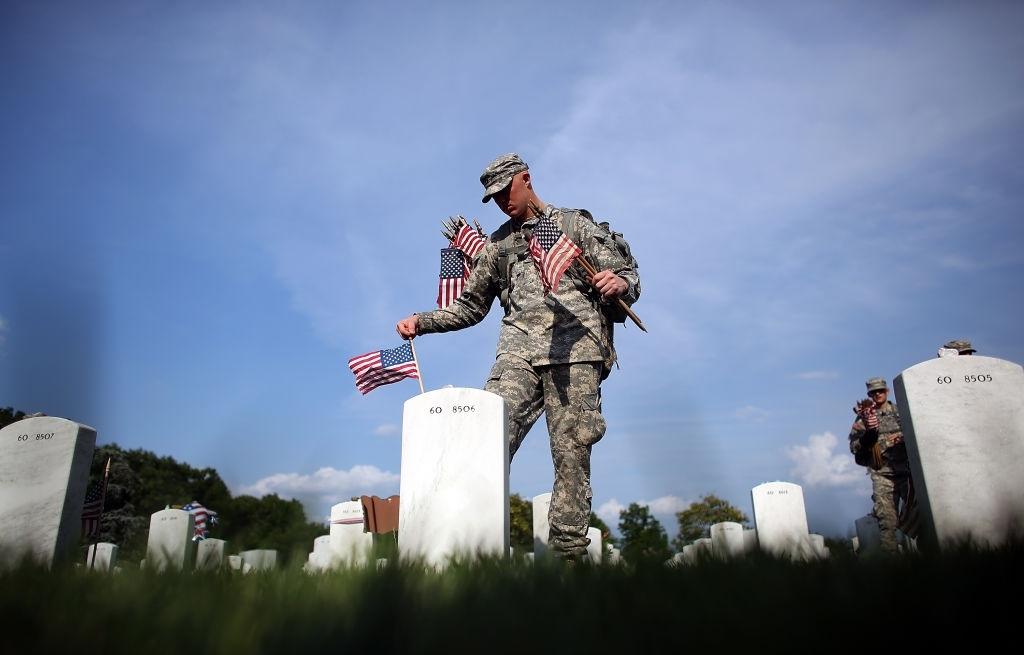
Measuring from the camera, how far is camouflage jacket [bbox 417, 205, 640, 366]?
14.9 ft

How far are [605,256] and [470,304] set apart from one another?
1.17 meters

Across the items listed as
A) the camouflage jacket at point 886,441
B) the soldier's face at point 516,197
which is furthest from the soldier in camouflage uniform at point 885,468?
the soldier's face at point 516,197

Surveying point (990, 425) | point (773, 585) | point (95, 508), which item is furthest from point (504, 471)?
point (95, 508)

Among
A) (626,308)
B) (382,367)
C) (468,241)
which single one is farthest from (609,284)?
(468,241)

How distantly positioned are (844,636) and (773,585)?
40 cm

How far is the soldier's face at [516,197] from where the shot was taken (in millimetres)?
4770

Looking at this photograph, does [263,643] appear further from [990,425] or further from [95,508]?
[95,508]

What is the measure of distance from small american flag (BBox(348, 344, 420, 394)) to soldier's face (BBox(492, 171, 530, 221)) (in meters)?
1.63

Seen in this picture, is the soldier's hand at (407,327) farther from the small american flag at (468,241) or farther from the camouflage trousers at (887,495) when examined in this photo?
the camouflage trousers at (887,495)

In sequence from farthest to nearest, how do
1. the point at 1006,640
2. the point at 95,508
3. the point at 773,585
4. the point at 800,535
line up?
the point at 95,508 < the point at 800,535 < the point at 773,585 < the point at 1006,640

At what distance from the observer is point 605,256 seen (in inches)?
185

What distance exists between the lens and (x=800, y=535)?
8.02ft

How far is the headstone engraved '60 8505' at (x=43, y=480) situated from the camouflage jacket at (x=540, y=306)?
8.71 ft

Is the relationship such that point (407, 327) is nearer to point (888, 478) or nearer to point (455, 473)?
point (455, 473)
